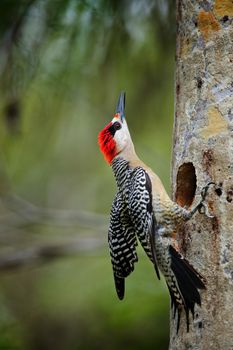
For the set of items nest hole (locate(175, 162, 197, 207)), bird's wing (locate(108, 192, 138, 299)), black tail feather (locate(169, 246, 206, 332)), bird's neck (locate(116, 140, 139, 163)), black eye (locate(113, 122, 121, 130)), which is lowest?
black tail feather (locate(169, 246, 206, 332))

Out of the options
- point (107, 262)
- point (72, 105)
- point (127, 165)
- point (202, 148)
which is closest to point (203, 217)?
point (202, 148)

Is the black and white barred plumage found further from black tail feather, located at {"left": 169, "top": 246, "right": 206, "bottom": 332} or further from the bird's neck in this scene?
the bird's neck

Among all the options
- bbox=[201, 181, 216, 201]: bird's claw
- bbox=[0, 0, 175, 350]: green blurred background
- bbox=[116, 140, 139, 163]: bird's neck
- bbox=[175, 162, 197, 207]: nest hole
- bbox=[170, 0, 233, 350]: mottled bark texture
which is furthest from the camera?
bbox=[0, 0, 175, 350]: green blurred background

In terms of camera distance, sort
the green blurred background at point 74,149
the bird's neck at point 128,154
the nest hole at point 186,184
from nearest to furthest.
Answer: the nest hole at point 186,184, the bird's neck at point 128,154, the green blurred background at point 74,149

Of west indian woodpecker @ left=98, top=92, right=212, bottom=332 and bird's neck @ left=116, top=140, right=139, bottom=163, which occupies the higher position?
bird's neck @ left=116, top=140, right=139, bottom=163

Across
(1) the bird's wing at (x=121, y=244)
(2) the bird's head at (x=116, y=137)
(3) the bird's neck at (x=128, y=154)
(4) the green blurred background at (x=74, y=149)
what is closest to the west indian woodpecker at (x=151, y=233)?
(1) the bird's wing at (x=121, y=244)

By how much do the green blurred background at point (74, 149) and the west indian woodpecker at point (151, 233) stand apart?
88 centimetres

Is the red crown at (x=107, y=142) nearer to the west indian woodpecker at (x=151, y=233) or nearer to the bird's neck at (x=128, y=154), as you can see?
the bird's neck at (x=128, y=154)

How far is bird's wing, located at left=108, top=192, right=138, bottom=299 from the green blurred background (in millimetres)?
789

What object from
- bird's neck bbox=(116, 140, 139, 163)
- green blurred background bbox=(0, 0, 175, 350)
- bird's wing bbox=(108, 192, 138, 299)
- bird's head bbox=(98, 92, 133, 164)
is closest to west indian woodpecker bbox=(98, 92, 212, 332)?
bird's wing bbox=(108, 192, 138, 299)

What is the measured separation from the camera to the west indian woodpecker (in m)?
3.89

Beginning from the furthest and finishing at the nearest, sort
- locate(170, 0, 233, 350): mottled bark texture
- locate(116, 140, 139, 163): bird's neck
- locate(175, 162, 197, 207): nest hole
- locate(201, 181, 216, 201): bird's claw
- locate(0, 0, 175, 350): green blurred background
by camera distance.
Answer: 1. locate(0, 0, 175, 350): green blurred background
2. locate(116, 140, 139, 163): bird's neck
3. locate(175, 162, 197, 207): nest hole
4. locate(201, 181, 216, 201): bird's claw
5. locate(170, 0, 233, 350): mottled bark texture

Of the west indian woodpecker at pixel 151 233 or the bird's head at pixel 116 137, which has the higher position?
the bird's head at pixel 116 137

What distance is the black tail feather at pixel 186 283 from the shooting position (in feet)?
12.5
